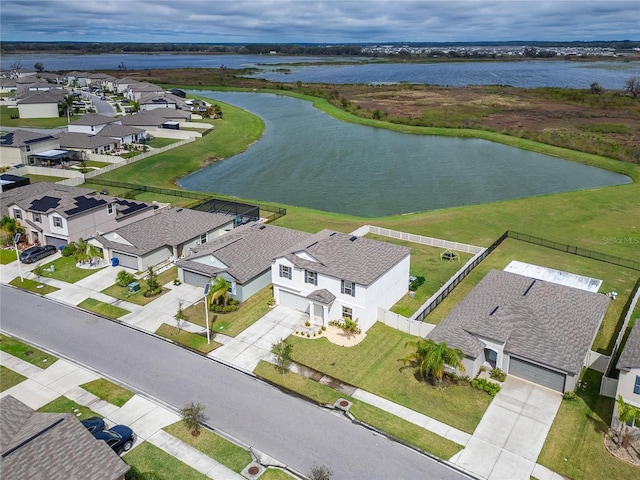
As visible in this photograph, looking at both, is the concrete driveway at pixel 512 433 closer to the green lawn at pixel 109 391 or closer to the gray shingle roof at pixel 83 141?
the green lawn at pixel 109 391

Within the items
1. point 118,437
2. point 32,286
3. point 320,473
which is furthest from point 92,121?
point 320,473

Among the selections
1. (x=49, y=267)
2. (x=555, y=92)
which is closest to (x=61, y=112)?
(x=49, y=267)

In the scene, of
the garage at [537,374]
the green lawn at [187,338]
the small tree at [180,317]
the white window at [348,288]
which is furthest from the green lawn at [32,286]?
the garage at [537,374]

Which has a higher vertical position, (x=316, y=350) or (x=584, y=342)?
(x=584, y=342)

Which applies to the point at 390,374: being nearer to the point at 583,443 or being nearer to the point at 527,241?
the point at 583,443

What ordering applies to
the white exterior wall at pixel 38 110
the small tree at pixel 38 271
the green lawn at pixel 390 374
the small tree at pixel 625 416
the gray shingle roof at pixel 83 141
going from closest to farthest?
the small tree at pixel 625 416 < the green lawn at pixel 390 374 < the small tree at pixel 38 271 < the gray shingle roof at pixel 83 141 < the white exterior wall at pixel 38 110

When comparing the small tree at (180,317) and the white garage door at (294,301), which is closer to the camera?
the small tree at (180,317)

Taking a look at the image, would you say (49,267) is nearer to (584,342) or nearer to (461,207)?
(584,342)

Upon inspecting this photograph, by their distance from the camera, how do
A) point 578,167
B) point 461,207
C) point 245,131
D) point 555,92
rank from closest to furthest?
1. point 461,207
2. point 578,167
3. point 245,131
4. point 555,92
